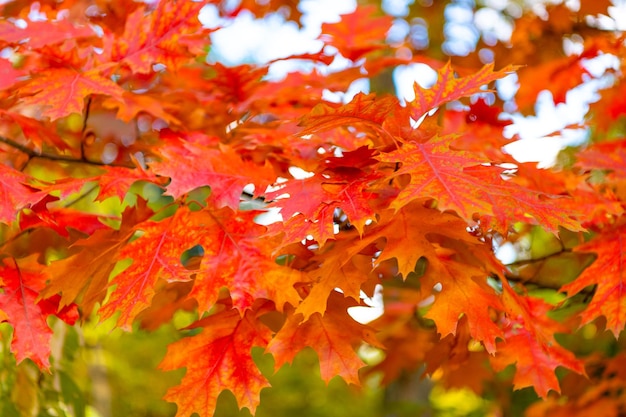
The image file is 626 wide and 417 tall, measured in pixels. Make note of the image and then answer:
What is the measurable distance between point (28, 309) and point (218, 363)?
0.36 metres

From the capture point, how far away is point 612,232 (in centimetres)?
142

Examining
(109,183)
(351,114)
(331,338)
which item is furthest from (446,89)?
(109,183)

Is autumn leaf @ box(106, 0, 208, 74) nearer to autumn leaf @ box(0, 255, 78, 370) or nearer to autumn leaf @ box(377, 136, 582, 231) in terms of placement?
autumn leaf @ box(0, 255, 78, 370)

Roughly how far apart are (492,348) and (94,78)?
2.87 ft

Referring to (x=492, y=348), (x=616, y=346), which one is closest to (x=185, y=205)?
(x=492, y=348)

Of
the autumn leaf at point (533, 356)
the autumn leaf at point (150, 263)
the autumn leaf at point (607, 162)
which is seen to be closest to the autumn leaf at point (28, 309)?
the autumn leaf at point (150, 263)

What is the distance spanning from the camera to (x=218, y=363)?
4.24 feet

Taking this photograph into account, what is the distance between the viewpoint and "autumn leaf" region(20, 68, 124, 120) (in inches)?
48.8

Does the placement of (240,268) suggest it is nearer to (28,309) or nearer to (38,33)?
(28,309)

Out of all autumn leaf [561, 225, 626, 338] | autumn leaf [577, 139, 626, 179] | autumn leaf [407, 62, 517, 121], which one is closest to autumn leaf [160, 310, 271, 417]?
autumn leaf [407, 62, 517, 121]

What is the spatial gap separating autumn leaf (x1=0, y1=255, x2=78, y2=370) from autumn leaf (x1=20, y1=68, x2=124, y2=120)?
295mm

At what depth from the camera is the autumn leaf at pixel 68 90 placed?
1.24 meters

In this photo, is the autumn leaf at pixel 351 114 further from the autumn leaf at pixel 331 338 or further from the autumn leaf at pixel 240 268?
the autumn leaf at pixel 331 338

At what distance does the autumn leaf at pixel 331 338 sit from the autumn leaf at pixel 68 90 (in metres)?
0.54
